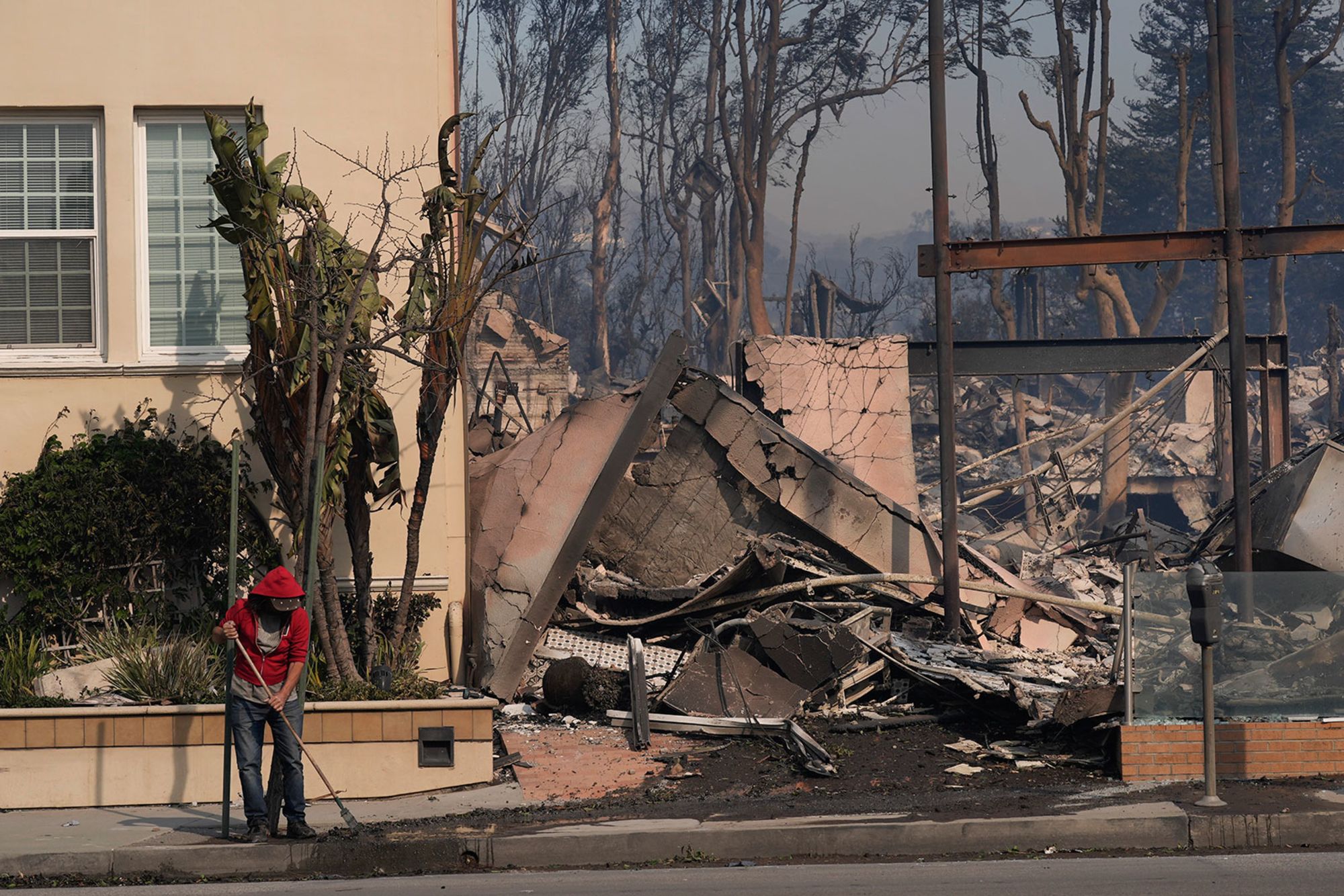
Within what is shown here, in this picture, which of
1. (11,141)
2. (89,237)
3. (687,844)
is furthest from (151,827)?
(11,141)

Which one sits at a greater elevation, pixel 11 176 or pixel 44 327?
pixel 11 176

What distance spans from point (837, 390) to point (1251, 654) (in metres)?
8.62

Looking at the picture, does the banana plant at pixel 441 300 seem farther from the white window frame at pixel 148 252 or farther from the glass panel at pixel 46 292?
the glass panel at pixel 46 292

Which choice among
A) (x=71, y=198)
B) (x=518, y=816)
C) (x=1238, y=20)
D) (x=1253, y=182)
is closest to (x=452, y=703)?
(x=518, y=816)

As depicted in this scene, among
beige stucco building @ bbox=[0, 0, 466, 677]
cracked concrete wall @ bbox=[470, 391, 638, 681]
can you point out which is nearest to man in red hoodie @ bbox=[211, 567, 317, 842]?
beige stucco building @ bbox=[0, 0, 466, 677]

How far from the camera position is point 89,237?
11539 millimetres

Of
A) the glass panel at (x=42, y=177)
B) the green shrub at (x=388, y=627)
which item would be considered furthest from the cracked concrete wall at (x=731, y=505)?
the glass panel at (x=42, y=177)

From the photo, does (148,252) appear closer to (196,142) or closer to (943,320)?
(196,142)

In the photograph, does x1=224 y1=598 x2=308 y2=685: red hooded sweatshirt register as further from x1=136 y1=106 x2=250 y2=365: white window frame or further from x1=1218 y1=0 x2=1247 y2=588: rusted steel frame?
x1=1218 y1=0 x2=1247 y2=588: rusted steel frame

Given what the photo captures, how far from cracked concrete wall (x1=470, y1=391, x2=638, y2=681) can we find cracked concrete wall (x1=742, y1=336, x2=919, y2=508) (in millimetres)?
3915

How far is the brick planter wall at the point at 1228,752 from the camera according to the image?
31.1 feet

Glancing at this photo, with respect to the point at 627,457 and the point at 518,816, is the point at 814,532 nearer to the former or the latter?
the point at 627,457

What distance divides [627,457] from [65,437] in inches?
200

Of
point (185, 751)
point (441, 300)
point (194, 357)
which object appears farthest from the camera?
point (194, 357)
